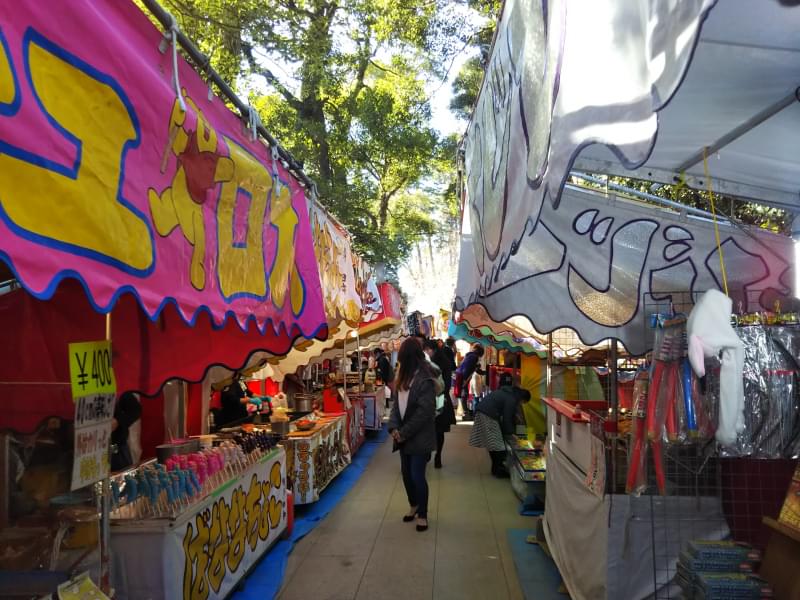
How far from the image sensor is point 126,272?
70.9 inches

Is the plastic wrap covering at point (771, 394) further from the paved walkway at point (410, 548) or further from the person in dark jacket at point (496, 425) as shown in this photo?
the person in dark jacket at point (496, 425)

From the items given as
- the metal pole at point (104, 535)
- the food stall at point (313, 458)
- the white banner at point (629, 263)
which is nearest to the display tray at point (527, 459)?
→ the food stall at point (313, 458)

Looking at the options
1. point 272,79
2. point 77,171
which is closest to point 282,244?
point 77,171

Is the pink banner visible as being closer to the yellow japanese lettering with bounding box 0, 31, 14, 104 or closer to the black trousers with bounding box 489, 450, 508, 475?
the yellow japanese lettering with bounding box 0, 31, 14, 104

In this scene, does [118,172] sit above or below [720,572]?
above

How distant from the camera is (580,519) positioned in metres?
4.66

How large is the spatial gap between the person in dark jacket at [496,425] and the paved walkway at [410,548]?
442 millimetres

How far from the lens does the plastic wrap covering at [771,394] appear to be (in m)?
2.93

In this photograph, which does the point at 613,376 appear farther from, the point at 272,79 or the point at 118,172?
the point at 272,79

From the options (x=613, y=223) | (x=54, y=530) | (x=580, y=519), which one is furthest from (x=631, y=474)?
(x=54, y=530)

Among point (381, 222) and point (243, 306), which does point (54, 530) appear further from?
point (381, 222)

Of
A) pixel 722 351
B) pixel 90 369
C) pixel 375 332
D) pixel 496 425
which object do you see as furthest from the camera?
pixel 375 332

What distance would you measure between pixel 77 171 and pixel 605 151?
3093 mm

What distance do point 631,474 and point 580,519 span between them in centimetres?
141
